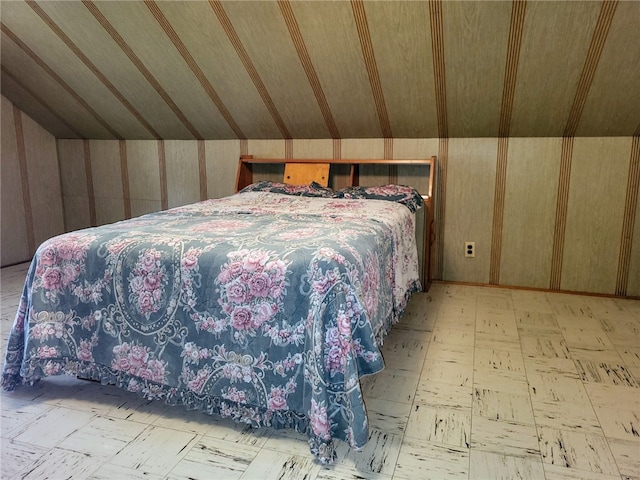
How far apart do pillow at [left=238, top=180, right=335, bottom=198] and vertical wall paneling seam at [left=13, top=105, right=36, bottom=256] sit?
224cm

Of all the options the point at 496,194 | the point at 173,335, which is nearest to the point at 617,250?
the point at 496,194

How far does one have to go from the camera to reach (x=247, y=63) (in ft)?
10.5

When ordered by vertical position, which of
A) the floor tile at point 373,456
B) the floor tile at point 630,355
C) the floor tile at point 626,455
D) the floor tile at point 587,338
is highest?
the floor tile at point 587,338

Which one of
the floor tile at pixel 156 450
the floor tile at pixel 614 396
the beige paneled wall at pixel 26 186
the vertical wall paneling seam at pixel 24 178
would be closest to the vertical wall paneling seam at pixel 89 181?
the beige paneled wall at pixel 26 186

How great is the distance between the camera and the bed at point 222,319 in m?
1.65

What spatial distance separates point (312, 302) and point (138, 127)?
328cm

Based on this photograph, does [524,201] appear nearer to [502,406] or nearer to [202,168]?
[502,406]

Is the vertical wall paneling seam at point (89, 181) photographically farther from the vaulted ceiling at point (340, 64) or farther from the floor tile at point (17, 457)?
the floor tile at point (17, 457)

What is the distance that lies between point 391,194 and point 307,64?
100 centimetres

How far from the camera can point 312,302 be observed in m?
1.66

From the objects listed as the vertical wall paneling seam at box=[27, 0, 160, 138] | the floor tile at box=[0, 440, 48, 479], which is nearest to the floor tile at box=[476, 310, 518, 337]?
the floor tile at box=[0, 440, 48, 479]

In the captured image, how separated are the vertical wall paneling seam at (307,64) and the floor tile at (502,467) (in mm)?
2389

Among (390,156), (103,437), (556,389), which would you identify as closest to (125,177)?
(390,156)

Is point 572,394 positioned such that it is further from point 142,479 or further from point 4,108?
point 4,108
